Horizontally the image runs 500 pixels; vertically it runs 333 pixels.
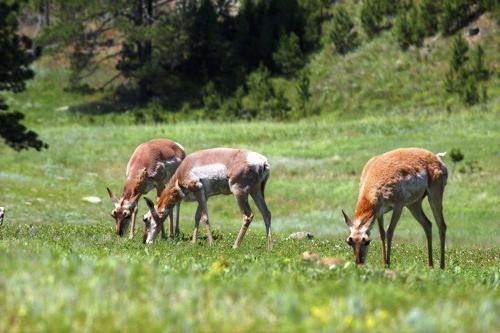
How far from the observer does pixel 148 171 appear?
22.5 m

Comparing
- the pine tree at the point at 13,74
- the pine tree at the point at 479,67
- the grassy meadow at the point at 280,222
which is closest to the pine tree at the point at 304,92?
the grassy meadow at the point at 280,222

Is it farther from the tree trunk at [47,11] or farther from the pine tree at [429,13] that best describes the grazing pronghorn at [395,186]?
the tree trunk at [47,11]

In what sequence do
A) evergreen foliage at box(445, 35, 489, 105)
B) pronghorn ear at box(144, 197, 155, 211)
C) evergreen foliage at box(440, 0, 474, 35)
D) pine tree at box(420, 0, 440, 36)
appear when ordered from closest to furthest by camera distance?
pronghorn ear at box(144, 197, 155, 211), evergreen foliage at box(445, 35, 489, 105), evergreen foliage at box(440, 0, 474, 35), pine tree at box(420, 0, 440, 36)

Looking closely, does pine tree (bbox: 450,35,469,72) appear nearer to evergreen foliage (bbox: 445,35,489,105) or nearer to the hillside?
evergreen foliage (bbox: 445,35,489,105)

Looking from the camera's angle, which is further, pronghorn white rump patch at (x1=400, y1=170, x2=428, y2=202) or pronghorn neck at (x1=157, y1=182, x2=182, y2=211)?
pronghorn neck at (x1=157, y1=182, x2=182, y2=211)

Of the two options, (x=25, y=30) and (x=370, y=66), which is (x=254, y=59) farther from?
(x=25, y=30)

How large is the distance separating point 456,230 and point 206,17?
5138 centimetres

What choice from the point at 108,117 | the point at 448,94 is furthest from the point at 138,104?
the point at 448,94

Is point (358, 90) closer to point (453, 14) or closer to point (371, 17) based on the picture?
point (371, 17)

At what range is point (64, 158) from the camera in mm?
45219

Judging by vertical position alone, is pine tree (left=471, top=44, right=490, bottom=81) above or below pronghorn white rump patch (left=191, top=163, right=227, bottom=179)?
above

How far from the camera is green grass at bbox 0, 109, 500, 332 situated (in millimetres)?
6113

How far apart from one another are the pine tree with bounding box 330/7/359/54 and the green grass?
1482 centimetres

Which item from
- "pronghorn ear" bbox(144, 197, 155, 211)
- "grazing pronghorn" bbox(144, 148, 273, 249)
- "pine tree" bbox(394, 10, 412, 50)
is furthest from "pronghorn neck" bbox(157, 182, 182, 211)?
"pine tree" bbox(394, 10, 412, 50)
